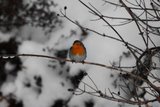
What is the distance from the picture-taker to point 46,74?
6.29 meters

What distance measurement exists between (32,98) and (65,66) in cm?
79

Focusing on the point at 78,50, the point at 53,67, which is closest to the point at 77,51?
the point at 78,50

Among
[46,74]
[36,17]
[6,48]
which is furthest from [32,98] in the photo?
[36,17]

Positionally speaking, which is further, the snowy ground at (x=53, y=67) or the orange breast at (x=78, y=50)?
the snowy ground at (x=53, y=67)

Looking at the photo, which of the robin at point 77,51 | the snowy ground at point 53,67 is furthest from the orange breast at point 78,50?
the snowy ground at point 53,67

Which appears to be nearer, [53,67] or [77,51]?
[77,51]

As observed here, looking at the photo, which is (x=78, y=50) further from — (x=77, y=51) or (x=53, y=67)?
(x=53, y=67)

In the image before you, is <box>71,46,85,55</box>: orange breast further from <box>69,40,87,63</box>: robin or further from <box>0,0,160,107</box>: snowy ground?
<box>0,0,160,107</box>: snowy ground

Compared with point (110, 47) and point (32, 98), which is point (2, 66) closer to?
point (32, 98)

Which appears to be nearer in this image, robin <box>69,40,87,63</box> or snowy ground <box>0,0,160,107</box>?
robin <box>69,40,87,63</box>

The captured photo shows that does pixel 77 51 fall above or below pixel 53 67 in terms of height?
above

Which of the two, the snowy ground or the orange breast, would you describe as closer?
the orange breast

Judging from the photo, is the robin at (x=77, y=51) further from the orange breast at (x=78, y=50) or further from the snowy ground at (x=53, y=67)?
the snowy ground at (x=53, y=67)

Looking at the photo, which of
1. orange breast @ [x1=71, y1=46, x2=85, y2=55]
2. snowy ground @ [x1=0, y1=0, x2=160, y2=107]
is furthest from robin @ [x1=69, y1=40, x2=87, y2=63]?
snowy ground @ [x1=0, y1=0, x2=160, y2=107]
